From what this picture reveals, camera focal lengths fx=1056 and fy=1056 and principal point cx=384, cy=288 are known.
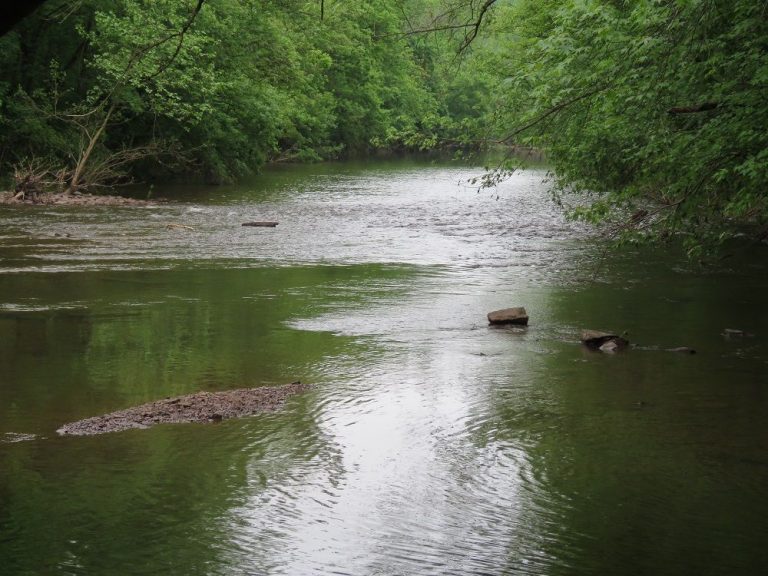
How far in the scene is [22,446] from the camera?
8430 millimetres

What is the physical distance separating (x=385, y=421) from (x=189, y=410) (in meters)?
1.78

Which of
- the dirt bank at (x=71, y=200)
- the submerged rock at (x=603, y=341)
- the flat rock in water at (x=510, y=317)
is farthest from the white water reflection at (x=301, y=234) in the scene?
the submerged rock at (x=603, y=341)

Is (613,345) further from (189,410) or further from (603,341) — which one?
(189,410)

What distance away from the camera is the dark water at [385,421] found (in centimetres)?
661

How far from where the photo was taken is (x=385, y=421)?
377 inches

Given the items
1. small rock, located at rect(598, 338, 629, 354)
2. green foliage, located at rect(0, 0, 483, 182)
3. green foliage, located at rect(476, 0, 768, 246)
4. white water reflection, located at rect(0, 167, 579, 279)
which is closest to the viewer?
green foliage, located at rect(476, 0, 768, 246)

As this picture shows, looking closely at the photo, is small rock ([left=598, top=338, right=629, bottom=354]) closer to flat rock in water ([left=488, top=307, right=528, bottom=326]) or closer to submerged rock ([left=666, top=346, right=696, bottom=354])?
submerged rock ([left=666, top=346, right=696, bottom=354])

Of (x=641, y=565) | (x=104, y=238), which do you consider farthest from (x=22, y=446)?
(x=104, y=238)

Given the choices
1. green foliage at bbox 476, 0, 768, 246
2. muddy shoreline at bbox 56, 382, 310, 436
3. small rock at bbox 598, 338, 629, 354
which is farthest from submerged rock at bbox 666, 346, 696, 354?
muddy shoreline at bbox 56, 382, 310, 436

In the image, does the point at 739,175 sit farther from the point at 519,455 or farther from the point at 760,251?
the point at 760,251

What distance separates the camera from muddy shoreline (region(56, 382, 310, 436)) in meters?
9.05

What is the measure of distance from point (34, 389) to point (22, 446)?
2.01 m

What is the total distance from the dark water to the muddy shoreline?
0.77 feet

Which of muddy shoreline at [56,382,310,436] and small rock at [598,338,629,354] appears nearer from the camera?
muddy shoreline at [56,382,310,436]
